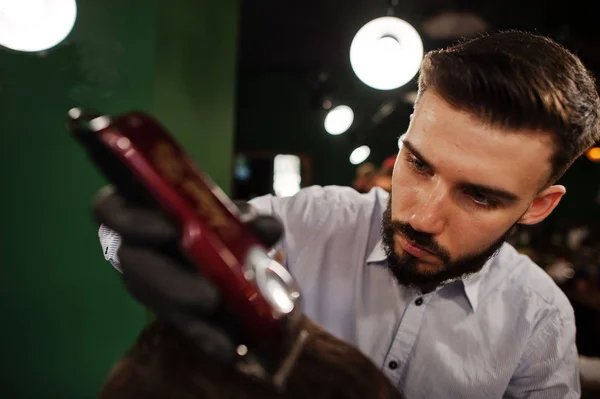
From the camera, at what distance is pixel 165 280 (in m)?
0.39

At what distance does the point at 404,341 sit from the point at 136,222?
78 centimetres

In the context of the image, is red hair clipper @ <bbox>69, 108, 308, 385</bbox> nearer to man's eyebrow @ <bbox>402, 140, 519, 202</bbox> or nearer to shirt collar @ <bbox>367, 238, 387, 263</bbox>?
man's eyebrow @ <bbox>402, 140, 519, 202</bbox>

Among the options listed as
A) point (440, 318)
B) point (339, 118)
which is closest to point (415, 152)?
point (440, 318)

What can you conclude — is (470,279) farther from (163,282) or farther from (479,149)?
(163,282)

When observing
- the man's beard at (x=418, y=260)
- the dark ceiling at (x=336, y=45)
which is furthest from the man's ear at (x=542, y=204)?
the dark ceiling at (x=336, y=45)

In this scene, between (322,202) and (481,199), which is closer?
(481,199)

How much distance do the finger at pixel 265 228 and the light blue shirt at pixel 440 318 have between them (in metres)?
0.61

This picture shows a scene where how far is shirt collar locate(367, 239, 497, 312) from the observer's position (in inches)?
38.8

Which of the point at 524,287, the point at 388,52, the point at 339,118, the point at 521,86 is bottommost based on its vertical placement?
the point at 524,287

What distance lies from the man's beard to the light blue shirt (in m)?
0.06

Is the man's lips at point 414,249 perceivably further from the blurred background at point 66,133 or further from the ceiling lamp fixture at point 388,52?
the ceiling lamp fixture at point 388,52

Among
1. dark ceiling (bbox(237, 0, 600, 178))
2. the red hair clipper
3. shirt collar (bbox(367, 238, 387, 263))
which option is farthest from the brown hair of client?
dark ceiling (bbox(237, 0, 600, 178))

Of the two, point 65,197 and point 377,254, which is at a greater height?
point 65,197

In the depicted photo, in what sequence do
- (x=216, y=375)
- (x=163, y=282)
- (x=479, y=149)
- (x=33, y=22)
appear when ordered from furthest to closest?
(x=33, y=22)
(x=479, y=149)
(x=216, y=375)
(x=163, y=282)
